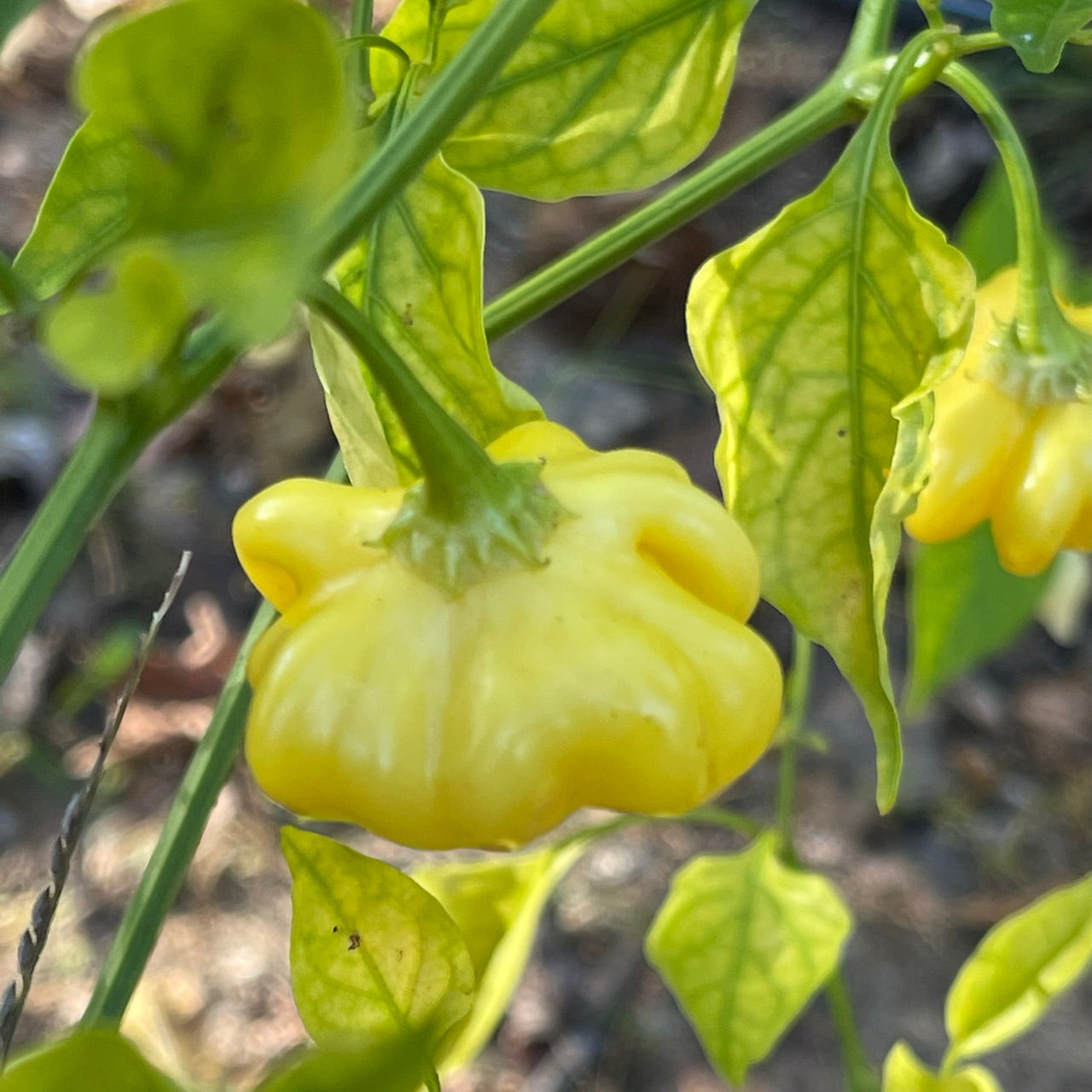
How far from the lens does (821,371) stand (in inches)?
17.3

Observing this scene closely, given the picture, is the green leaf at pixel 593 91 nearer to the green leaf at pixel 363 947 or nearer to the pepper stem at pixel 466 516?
the pepper stem at pixel 466 516

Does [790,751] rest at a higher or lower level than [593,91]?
lower

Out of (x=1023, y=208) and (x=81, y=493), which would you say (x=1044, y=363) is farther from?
(x=81, y=493)

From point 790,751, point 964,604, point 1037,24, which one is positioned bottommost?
point 964,604

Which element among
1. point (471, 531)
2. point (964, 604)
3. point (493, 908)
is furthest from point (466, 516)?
point (964, 604)

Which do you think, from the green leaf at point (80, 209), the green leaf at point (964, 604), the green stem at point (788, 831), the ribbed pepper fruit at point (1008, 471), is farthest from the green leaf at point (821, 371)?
the green leaf at point (964, 604)

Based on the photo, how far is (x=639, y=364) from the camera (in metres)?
1.61

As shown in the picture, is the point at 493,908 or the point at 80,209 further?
the point at 493,908

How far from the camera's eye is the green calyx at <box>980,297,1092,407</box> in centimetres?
53

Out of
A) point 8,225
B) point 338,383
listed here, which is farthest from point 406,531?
point 8,225

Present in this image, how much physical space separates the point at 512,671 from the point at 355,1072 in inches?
7.3

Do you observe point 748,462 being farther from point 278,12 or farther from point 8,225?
point 8,225

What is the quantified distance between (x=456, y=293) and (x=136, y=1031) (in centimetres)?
112

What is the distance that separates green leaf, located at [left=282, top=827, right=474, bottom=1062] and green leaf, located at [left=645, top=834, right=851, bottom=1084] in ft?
1.31
